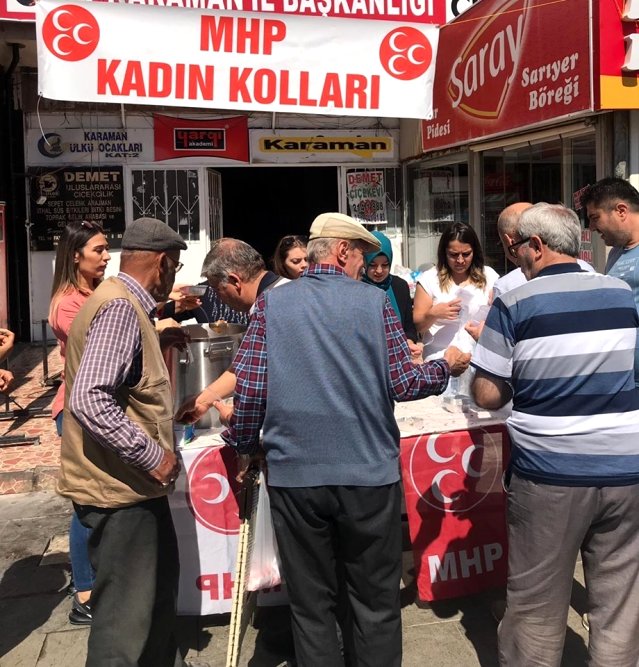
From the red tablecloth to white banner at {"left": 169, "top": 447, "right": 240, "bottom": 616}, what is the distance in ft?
2.58

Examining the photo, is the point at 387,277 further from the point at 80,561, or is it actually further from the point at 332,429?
the point at 80,561

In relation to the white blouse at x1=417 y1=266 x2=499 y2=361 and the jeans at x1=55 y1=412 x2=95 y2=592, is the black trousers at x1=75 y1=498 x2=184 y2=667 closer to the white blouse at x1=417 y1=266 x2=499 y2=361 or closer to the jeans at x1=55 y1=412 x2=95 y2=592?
the jeans at x1=55 y1=412 x2=95 y2=592

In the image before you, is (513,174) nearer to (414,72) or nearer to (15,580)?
(414,72)

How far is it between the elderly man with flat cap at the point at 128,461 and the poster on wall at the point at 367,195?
25.7 feet

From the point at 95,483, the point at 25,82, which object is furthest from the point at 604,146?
the point at 25,82

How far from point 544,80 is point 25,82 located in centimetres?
670

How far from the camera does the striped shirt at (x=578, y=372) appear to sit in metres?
2.12

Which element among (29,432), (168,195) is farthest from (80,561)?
(168,195)

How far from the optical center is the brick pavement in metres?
4.91

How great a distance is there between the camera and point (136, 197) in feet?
30.7

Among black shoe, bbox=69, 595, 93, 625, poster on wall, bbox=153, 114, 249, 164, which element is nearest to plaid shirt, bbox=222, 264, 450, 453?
black shoe, bbox=69, 595, 93, 625

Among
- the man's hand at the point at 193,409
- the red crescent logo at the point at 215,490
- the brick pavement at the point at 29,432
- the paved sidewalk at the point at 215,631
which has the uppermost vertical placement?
the man's hand at the point at 193,409

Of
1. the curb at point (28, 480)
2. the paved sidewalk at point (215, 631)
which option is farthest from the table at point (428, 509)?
the curb at point (28, 480)

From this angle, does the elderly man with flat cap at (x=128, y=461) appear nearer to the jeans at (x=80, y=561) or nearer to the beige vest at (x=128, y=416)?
the beige vest at (x=128, y=416)
